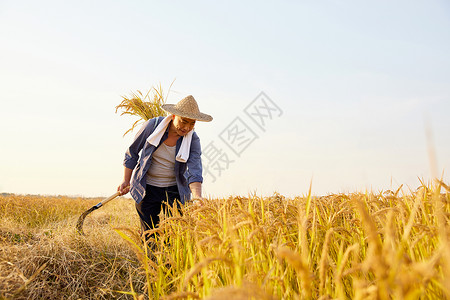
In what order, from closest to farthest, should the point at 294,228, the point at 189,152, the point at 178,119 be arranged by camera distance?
the point at 294,228, the point at 178,119, the point at 189,152

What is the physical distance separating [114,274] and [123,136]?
3.10 metres

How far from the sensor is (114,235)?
4465mm

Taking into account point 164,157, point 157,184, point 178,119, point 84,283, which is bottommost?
point 84,283

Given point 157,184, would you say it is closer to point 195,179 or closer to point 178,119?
point 195,179

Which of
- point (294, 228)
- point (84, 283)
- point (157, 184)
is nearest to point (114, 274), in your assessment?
point (84, 283)

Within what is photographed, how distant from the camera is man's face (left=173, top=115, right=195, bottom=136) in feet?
12.2

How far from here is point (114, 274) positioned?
317 centimetres

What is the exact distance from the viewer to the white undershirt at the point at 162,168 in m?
4.03

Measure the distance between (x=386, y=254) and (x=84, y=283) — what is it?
288 centimetres

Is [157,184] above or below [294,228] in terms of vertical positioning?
above

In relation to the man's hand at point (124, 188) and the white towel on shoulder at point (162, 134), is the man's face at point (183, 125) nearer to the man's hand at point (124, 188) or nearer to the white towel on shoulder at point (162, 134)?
the white towel on shoulder at point (162, 134)

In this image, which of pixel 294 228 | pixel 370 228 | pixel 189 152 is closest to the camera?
pixel 370 228

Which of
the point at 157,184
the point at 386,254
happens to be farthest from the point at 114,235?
the point at 386,254

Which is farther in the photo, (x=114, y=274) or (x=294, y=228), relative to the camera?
(x=114, y=274)
